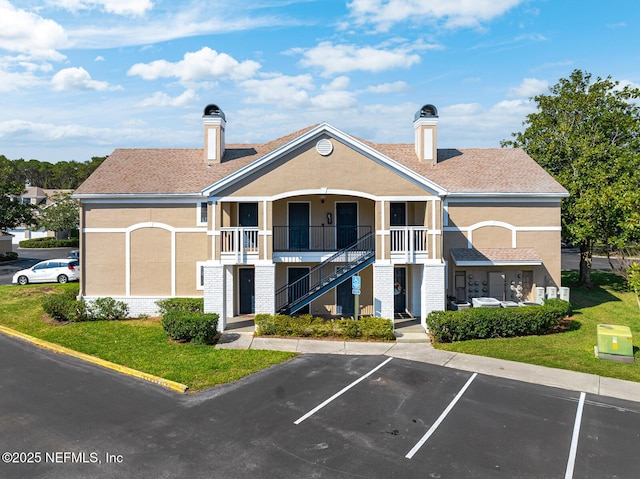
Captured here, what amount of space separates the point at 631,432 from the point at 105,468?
10.5m

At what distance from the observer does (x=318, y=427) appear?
9148 millimetres

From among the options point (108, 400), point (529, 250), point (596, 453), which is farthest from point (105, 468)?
point (529, 250)

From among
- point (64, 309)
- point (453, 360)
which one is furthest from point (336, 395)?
point (64, 309)

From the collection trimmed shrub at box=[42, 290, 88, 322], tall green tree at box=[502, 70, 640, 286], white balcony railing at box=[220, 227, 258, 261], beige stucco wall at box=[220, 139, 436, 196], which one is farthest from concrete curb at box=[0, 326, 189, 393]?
tall green tree at box=[502, 70, 640, 286]

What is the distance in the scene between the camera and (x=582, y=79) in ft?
87.9

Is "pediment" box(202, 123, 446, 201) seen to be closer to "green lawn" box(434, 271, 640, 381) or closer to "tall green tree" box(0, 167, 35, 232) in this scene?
"green lawn" box(434, 271, 640, 381)

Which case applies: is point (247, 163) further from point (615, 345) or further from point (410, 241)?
point (615, 345)

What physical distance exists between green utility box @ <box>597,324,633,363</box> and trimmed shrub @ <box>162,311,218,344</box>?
42.4 feet

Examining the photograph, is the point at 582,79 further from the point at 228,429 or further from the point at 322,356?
the point at 228,429

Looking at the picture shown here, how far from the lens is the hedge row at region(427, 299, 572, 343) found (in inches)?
608

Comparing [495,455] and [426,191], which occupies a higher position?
[426,191]

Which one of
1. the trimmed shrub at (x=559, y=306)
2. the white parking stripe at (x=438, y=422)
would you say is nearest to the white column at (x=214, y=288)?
the white parking stripe at (x=438, y=422)

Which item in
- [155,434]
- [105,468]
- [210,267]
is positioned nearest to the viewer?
[105,468]

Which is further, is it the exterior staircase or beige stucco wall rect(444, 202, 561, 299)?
beige stucco wall rect(444, 202, 561, 299)
